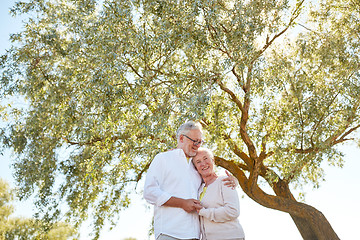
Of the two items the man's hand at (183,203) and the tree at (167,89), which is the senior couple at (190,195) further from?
the tree at (167,89)

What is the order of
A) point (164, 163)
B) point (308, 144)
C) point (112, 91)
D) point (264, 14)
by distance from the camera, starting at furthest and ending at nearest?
1. point (308, 144)
2. point (264, 14)
3. point (112, 91)
4. point (164, 163)

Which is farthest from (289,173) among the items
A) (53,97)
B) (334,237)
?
(53,97)

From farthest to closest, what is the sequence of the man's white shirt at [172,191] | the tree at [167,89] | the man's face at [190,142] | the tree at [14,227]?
1. the tree at [14,227]
2. the tree at [167,89]
3. the man's face at [190,142]
4. the man's white shirt at [172,191]

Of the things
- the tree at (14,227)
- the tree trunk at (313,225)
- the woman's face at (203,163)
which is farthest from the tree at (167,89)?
the tree at (14,227)

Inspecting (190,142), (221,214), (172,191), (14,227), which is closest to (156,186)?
(172,191)

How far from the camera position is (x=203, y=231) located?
3.68m

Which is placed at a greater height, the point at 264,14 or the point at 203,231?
the point at 264,14

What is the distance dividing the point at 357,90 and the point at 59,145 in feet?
29.9

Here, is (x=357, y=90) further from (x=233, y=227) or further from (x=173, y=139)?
(x=233, y=227)

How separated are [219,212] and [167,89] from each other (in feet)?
20.3

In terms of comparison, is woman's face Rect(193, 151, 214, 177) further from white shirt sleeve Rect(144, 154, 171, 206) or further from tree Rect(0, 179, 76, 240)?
tree Rect(0, 179, 76, 240)

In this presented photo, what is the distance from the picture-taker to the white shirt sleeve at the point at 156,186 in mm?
3326

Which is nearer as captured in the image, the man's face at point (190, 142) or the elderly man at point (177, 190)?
the elderly man at point (177, 190)

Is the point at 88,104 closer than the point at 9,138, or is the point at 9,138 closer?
the point at 88,104
